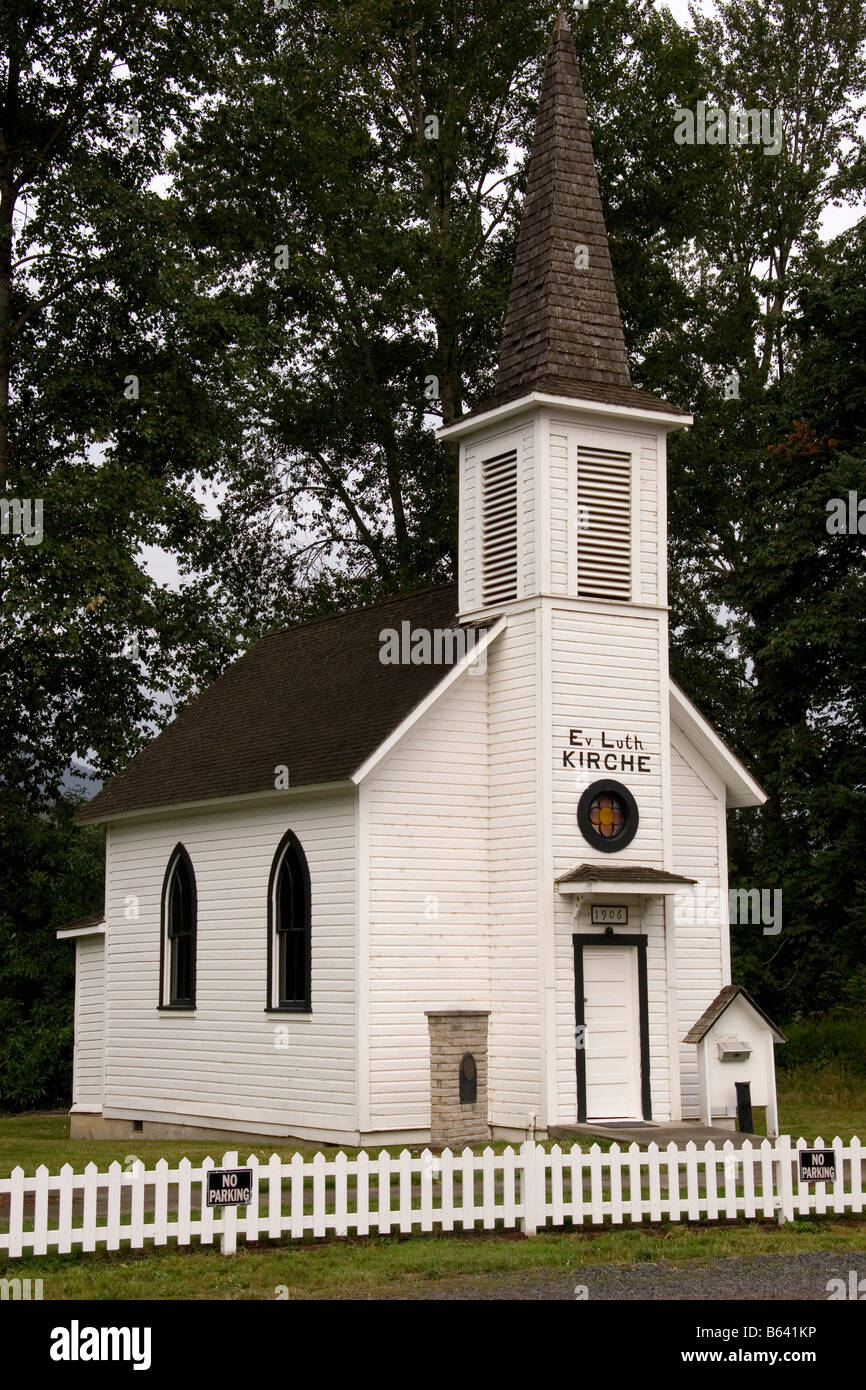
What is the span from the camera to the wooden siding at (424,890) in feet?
69.6

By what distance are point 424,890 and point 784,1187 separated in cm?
802

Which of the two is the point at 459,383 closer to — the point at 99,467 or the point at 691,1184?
the point at 99,467

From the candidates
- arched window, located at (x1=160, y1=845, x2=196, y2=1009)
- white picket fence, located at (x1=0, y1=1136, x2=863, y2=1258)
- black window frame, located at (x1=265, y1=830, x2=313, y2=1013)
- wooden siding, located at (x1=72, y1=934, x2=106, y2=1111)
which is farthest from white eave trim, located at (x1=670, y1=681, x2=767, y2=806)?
wooden siding, located at (x1=72, y1=934, x2=106, y2=1111)

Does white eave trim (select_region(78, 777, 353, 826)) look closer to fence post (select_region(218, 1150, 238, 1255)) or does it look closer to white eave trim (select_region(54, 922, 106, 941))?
white eave trim (select_region(54, 922, 106, 941))

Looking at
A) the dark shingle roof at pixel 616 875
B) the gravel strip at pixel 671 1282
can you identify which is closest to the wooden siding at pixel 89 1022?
the dark shingle roof at pixel 616 875

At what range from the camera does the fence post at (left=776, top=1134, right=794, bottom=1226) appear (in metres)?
14.6

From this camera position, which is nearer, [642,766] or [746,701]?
[642,766]

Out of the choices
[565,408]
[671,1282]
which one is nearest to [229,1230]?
[671,1282]

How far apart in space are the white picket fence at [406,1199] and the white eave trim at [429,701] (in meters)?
6.33

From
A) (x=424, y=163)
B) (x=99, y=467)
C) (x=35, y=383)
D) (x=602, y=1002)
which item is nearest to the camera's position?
(x=602, y=1002)

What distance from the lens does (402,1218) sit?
539 inches

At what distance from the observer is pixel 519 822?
71.7ft

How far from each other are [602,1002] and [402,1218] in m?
8.27

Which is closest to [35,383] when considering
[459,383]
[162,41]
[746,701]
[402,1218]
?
[162,41]
